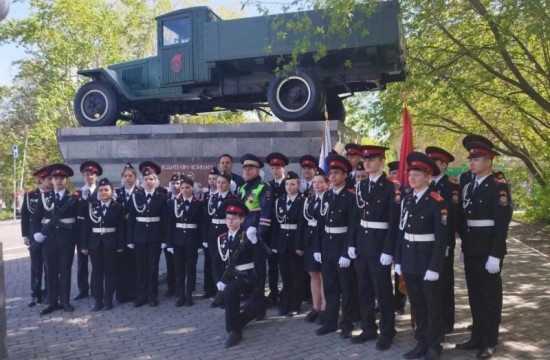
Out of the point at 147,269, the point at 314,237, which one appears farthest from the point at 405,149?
the point at 147,269

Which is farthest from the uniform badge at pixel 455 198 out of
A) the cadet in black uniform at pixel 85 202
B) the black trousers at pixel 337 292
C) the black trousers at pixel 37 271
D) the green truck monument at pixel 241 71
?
the black trousers at pixel 37 271

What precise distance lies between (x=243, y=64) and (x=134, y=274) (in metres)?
4.30

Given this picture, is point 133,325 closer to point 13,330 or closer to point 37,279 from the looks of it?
point 13,330

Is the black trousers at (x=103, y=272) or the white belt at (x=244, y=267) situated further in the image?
the black trousers at (x=103, y=272)

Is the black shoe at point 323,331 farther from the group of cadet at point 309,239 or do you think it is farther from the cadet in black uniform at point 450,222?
the cadet in black uniform at point 450,222

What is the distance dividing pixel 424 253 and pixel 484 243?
25.0 inches

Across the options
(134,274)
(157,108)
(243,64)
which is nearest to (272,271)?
(134,274)

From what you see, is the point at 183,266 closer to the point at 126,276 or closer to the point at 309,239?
the point at 126,276

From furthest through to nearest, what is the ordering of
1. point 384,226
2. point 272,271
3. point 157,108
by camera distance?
point 157,108, point 272,271, point 384,226

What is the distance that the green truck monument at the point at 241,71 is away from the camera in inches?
320

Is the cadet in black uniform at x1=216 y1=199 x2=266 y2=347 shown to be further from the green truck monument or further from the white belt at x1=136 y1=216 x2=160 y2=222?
the green truck monument

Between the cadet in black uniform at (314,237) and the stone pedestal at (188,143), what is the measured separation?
8.23 feet

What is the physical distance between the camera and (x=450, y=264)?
5.12m

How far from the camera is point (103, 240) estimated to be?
21.0 feet
